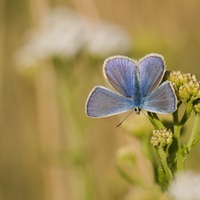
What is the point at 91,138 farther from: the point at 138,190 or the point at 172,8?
the point at 138,190

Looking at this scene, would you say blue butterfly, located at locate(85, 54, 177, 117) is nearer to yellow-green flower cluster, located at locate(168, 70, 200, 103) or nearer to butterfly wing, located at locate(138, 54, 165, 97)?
butterfly wing, located at locate(138, 54, 165, 97)

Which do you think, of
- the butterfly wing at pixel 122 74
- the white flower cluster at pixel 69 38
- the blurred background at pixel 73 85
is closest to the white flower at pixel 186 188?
the butterfly wing at pixel 122 74

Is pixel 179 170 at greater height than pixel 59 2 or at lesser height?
lesser

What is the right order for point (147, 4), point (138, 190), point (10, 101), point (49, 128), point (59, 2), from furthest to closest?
point (59, 2)
point (10, 101)
point (147, 4)
point (49, 128)
point (138, 190)

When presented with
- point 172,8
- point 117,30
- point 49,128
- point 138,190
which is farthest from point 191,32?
point 138,190

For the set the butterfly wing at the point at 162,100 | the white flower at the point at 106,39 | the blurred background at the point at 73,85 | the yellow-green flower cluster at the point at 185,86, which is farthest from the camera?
the white flower at the point at 106,39

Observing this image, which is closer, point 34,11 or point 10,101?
point 34,11

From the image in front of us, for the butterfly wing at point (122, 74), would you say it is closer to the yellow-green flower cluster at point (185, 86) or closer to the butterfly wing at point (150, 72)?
the butterfly wing at point (150, 72)
